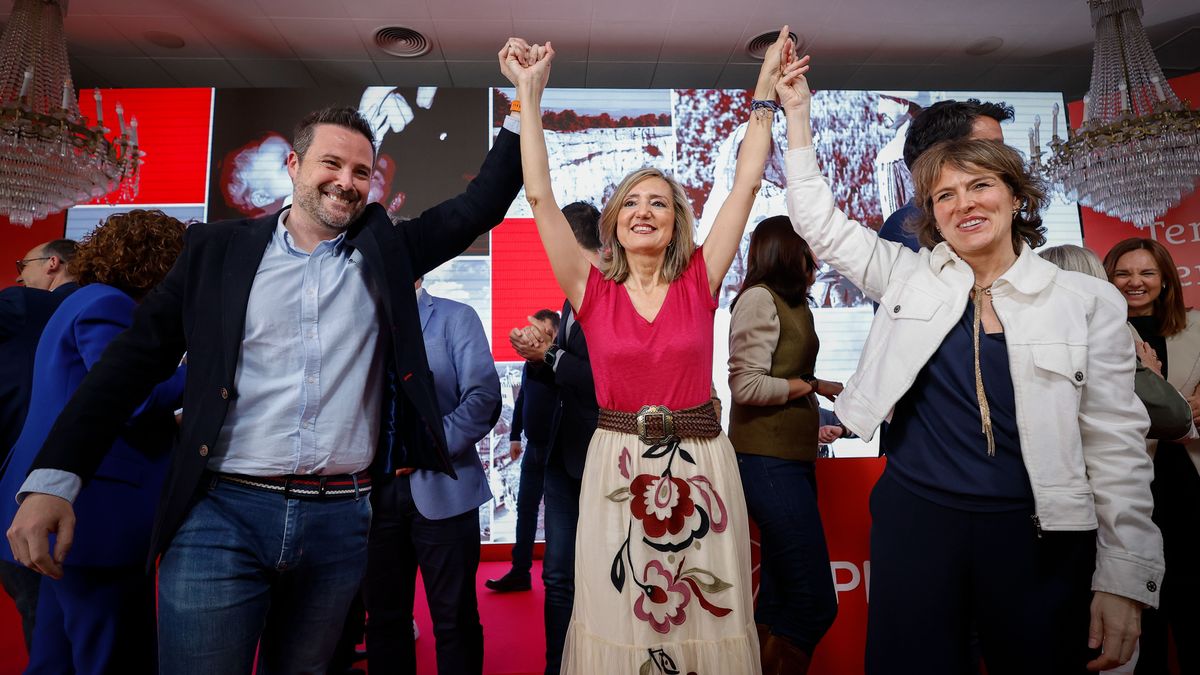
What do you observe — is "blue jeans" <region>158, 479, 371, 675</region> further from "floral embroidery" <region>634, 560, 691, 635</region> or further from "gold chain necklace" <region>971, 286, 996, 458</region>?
"gold chain necklace" <region>971, 286, 996, 458</region>

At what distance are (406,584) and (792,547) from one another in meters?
1.38

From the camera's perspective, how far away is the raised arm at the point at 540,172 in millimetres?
1823

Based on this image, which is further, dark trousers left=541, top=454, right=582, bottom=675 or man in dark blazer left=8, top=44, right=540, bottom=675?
dark trousers left=541, top=454, right=582, bottom=675

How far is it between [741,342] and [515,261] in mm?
3517

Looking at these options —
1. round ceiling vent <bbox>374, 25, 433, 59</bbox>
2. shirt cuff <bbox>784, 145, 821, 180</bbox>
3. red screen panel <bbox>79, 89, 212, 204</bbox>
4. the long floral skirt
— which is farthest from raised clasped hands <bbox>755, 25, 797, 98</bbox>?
red screen panel <bbox>79, 89, 212, 204</bbox>

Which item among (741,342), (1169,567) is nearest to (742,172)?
(741,342)

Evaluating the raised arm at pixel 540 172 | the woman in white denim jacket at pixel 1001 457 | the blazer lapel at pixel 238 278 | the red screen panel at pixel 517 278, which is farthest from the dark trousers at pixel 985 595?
the red screen panel at pixel 517 278

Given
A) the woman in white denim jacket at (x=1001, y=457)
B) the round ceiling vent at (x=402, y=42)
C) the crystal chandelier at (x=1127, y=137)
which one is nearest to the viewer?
the woman in white denim jacket at (x=1001, y=457)

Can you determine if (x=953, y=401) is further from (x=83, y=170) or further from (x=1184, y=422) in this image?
(x=83, y=170)

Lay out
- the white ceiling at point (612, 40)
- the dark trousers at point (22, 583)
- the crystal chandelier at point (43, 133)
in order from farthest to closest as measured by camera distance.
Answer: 1. the white ceiling at point (612, 40)
2. the crystal chandelier at point (43, 133)
3. the dark trousers at point (22, 583)

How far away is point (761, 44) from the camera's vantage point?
227 inches

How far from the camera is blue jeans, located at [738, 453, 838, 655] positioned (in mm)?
2355

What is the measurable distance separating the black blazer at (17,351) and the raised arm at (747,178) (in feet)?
8.21

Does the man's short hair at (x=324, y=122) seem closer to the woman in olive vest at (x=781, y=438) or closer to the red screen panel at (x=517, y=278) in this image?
the woman in olive vest at (x=781, y=438)
